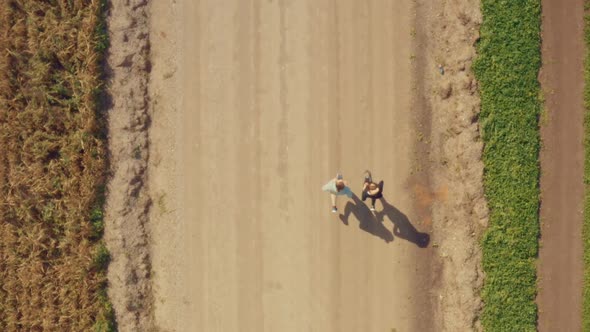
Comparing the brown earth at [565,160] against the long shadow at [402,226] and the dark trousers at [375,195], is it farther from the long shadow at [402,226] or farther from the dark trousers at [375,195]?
the dark trousers at [375,195]

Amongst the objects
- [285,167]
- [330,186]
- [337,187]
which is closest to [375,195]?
[337,187]

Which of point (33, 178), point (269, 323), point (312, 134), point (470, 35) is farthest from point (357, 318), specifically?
point (33, 178)

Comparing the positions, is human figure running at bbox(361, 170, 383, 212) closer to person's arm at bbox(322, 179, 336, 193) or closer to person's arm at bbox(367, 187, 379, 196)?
person's arm at bbox(367, 187, 379, 196)

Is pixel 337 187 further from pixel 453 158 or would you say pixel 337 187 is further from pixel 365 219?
pixel 453 158

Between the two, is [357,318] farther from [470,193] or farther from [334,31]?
[334,31]

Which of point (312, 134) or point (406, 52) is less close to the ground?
point (406, 52)

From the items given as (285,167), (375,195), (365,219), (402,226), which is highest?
(285,167)
